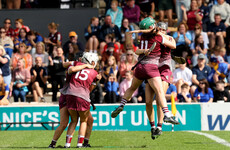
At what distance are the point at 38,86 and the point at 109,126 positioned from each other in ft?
9.40

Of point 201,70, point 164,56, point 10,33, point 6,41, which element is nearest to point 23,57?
point 6,41

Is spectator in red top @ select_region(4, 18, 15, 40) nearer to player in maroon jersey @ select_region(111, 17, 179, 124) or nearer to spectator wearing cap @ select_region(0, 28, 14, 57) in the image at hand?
spectator wearing cap @ select_region(0, 28, 14, 57)

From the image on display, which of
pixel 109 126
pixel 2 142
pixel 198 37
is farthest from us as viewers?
pixel 198 37

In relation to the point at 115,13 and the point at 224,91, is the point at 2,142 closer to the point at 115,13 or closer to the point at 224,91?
the point at 224,91

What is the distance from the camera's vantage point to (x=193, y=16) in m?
21.8

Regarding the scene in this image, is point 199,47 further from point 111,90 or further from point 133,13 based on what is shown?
point 111,90

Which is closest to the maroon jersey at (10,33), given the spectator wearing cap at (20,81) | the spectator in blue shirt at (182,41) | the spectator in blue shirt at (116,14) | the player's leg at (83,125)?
the spectator wearing cap at (20,81)

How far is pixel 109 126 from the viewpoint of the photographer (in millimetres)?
18234

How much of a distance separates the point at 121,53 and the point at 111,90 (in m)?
2.22

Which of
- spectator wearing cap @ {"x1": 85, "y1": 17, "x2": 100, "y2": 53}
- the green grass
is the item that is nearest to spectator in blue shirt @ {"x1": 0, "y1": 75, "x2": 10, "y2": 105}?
the green grass

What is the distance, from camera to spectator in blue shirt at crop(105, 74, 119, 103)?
1884cm

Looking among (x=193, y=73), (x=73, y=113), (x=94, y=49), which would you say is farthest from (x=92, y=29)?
(x=73, y=113)

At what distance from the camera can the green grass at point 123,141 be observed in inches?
443

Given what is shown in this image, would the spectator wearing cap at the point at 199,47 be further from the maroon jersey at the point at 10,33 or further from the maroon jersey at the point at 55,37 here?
the maroon jersey at the point at 10,33
